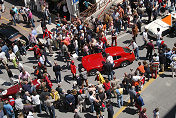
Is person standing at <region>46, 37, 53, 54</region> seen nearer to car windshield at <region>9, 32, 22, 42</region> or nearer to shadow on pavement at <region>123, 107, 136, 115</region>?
car windshield at <region>9, 32, 22, 42</region>

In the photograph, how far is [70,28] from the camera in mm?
23797

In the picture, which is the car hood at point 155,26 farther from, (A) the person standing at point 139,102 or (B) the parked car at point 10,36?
(B) the parked car at point 10,36

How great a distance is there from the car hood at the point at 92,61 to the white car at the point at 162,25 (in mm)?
5685

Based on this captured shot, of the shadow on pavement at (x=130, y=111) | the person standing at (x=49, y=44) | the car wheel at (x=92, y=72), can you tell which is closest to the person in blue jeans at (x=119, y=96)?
the shadow on pavement at (x=130, y=111)

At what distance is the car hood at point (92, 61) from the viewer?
1972 centimetres

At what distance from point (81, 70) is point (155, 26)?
875 cm

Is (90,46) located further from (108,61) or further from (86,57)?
(108,61)

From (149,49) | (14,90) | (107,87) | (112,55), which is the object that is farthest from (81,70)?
(149,49)

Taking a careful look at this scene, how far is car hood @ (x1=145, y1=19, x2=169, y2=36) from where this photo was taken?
23234 millimetres

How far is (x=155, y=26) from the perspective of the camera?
23.5m

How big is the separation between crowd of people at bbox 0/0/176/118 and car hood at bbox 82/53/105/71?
770 millimetres

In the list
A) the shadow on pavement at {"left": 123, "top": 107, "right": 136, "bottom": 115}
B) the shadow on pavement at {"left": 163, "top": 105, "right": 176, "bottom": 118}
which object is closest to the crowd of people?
the shadow on pavement at {"left": 123, "top": 107, "right": 136, "bottom": 115}

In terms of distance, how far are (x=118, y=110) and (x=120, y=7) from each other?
36.9 ft

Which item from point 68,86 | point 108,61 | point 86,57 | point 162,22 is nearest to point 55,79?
point 68,86
